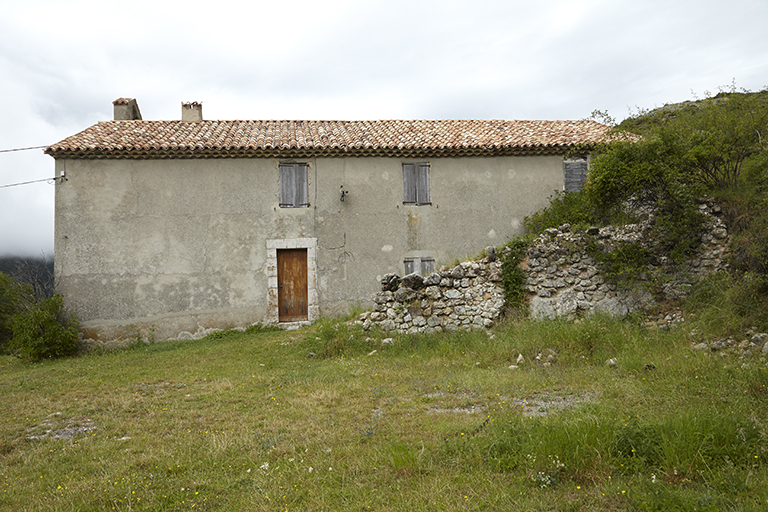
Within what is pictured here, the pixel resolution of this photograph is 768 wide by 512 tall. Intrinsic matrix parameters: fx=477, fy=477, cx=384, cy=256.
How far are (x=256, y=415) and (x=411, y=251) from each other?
889 cm

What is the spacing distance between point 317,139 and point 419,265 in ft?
15.5

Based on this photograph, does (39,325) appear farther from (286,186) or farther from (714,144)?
(714,144)

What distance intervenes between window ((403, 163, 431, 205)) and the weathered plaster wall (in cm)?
18

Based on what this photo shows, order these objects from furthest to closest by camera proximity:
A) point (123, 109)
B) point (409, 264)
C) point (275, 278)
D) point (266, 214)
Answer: point (123, 109) → point (409, 264) → point (266, 214) → point (275, 278)

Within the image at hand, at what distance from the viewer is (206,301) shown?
509 inches

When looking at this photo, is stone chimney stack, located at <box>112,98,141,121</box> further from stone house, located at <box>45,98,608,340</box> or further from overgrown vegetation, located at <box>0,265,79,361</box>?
overgrown vegetation, located at <box>0,265,79,361</box>

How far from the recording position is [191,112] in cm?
1595

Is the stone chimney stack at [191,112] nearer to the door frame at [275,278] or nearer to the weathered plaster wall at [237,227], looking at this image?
the weathered plaster wall at [237,227]

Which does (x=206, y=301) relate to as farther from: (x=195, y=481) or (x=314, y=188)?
(x=195, y=481)

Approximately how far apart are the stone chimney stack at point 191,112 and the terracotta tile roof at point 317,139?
0.52 m

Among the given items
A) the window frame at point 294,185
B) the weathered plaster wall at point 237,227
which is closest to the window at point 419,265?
the weathered plaster wall at point 237,227

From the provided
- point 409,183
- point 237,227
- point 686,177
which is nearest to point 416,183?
point 409,183

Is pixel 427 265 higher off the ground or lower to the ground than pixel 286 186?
lower

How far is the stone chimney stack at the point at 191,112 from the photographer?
1592 centimetres
